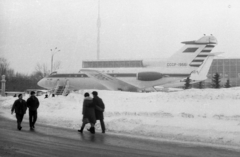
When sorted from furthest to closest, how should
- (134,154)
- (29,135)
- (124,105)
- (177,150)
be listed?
(124,105), (29,135), (177,150), (134,154)

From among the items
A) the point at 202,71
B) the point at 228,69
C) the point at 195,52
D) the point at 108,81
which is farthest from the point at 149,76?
the point at 228,69

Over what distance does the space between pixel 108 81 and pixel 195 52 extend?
1060cm

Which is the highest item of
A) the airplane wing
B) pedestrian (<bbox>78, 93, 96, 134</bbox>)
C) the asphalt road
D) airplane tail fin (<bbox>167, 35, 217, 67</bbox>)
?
airplane tail fin (<bbox>167, 35, 217, 67</bbox>)

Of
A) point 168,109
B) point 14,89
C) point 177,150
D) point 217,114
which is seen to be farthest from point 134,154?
point 14,89

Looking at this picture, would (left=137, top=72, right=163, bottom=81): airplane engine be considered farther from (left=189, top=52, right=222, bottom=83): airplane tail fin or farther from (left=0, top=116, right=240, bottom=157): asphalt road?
(left=0, top=116, right=240, bottom=157): asphalt road

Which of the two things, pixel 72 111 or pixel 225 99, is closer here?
pixel 225 99

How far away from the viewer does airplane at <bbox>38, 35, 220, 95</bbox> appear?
33188 millimetres

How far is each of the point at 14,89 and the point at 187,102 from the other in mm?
51954

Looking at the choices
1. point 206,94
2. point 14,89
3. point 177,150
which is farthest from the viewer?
point 14,89

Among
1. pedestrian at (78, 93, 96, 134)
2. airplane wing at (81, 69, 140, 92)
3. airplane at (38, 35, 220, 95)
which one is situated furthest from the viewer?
airplane wing at (81, 69, 140, 92)

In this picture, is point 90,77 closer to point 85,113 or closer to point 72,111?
point 72,111

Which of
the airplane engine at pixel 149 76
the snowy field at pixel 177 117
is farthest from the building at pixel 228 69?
the snowy field at pixel 177 117

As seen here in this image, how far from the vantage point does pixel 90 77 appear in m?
36.1

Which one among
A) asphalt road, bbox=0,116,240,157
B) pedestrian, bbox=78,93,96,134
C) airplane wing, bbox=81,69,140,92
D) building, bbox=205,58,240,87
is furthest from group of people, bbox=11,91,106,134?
building, bbox=205,58,240,87
